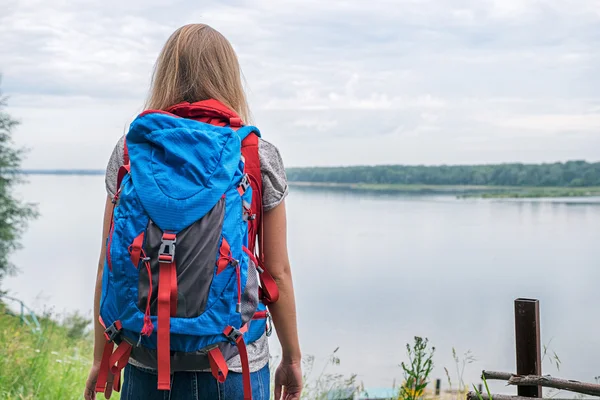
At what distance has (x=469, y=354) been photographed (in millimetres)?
2742

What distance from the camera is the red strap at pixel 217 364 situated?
1.38 meters

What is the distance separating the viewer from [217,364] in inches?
54.3

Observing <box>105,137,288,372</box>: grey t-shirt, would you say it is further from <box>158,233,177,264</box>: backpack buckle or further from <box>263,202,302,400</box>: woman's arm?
<box>158,233,177,264</box>: backpack buckle

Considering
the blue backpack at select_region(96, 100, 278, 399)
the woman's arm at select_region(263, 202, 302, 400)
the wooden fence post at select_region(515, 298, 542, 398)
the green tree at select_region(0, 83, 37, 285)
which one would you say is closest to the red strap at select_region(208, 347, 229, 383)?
the blue backpack at select_region(96, 100, 278, 399)

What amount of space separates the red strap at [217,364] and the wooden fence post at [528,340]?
49.5 inches

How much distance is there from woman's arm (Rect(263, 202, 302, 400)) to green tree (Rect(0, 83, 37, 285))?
2841 cm

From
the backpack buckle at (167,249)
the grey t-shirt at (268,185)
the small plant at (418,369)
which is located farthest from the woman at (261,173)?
the small plant at (418,369)

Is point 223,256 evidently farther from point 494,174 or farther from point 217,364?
point 494,174

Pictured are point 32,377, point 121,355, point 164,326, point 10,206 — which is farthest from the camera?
point 10,206

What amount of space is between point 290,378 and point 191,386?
11.1 inches

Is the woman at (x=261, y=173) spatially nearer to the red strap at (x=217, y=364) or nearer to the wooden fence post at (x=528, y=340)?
the red strap at (x=217, y=364)

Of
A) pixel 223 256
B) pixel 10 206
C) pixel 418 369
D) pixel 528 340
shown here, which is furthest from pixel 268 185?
pixel 10 206

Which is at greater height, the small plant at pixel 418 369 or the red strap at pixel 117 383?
the red strap at pixel 117 383

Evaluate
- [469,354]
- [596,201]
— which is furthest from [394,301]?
[469,354]
